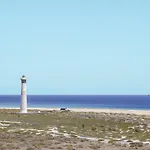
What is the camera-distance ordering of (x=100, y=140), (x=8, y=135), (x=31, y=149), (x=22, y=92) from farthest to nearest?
(x=22, y=92) < (x=8, y=135) < (x=100, y=140) < (x=31, y=149)

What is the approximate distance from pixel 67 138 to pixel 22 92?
33.0m

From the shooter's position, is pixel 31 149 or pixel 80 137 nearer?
pixel 31 149

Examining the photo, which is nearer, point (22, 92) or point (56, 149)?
point (56, 149)

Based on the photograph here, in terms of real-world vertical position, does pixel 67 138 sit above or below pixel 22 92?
below

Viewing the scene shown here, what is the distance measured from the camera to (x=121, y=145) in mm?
27719

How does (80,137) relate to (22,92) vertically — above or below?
below

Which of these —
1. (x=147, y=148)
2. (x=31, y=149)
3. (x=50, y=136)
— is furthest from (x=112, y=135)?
(x=31, y=149)

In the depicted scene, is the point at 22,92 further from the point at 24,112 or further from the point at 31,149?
the point at 31,149

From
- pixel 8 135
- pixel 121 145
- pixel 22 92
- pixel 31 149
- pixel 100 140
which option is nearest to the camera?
pixel 31 149

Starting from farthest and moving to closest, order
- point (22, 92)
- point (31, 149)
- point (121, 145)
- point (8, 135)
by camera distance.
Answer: point (22, 92), point (8, 135), point (121, 145), point (31, 149)

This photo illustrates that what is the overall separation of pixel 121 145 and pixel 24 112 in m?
38.8

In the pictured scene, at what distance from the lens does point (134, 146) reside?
2722 cm

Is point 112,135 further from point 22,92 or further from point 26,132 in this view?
point 22,92

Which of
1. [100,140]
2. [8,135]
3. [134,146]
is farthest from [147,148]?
[8,135]
